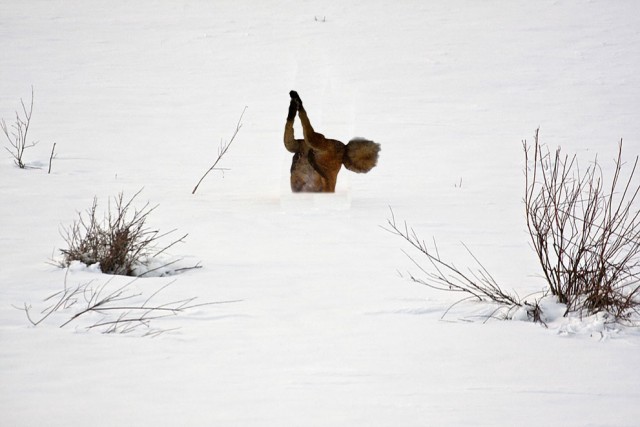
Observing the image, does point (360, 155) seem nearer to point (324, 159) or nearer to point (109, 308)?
point (324, 159)

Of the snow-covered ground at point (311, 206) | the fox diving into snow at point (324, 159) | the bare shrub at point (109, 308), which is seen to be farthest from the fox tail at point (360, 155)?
the bare shrub at point (109, 308)

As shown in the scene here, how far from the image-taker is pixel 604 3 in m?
19.1

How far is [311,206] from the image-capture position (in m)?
6.33

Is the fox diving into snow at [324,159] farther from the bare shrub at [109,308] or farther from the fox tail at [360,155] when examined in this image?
the bare shrub at [109,308]

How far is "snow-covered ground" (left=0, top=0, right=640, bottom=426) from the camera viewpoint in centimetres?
294

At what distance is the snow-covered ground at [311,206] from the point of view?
2943 mm

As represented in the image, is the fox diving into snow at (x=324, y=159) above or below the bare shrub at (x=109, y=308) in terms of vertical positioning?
above

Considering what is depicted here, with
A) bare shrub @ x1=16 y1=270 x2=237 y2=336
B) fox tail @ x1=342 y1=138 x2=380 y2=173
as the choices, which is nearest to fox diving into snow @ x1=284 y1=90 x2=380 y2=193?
fox tail @ x1=342 y1=138 x2=380 y2=173

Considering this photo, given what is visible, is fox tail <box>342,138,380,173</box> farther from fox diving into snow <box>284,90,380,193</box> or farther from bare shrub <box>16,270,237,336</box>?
bare shrub <box>16,270,237,336</box>

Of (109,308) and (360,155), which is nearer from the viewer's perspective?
(109,308)

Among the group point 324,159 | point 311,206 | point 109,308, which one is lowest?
point 109,308

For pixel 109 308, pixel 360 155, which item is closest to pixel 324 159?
pixel 360 155

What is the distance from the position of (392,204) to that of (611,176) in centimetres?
284

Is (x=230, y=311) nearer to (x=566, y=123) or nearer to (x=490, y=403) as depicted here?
(x=490, y=403)
